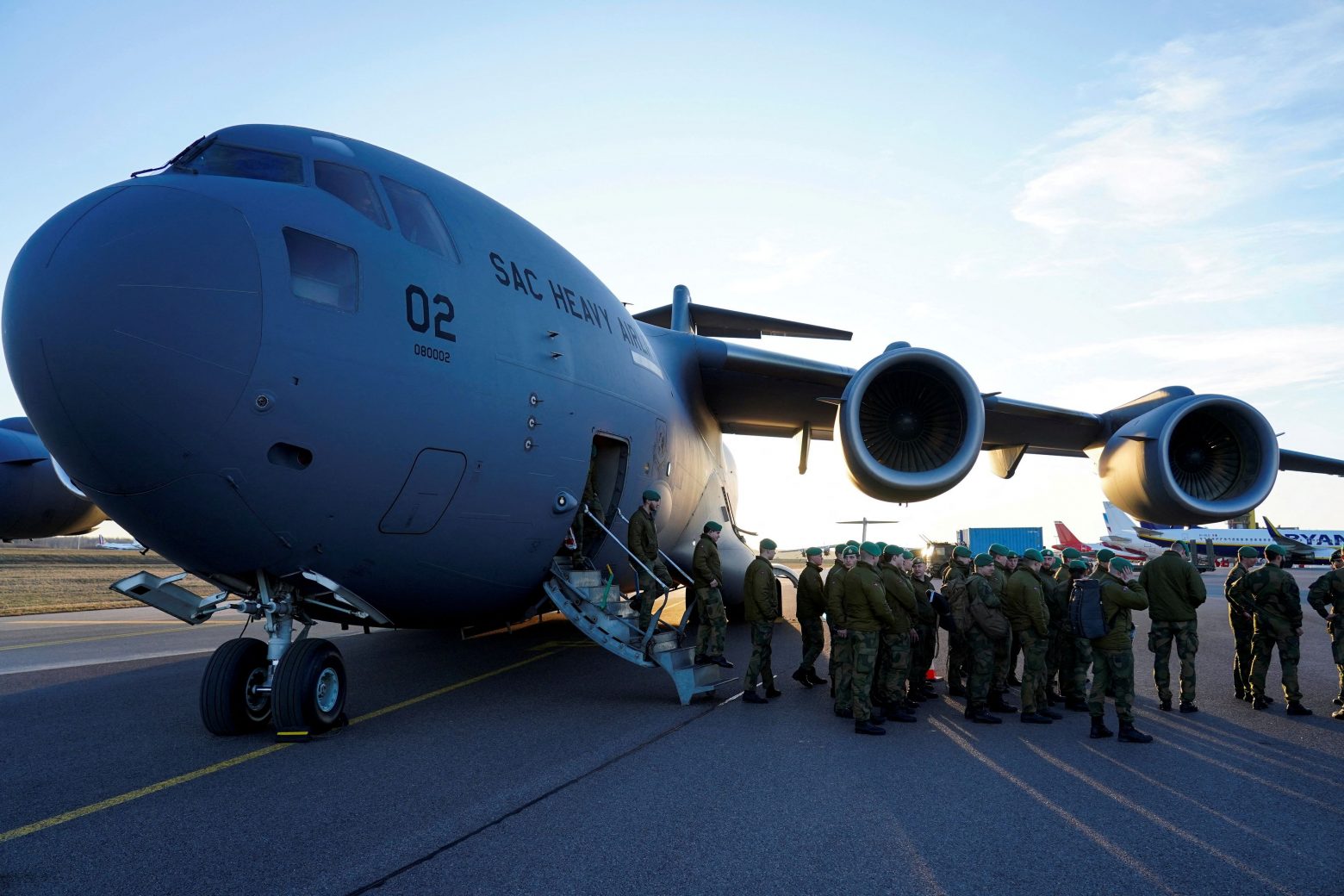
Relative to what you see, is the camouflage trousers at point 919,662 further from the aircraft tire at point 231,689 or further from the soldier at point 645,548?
the aircraft tire at point 231,689

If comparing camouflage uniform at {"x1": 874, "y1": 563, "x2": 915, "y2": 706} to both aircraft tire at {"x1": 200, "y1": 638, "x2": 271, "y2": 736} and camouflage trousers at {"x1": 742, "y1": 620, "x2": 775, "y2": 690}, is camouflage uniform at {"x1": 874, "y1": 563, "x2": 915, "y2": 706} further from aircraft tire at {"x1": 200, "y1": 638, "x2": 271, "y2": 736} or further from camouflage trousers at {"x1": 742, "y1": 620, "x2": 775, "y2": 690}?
aircraft tire at {"x1": 200, "y1": 638, "x2": 271, "y2": 736}

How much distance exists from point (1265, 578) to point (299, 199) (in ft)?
29.3

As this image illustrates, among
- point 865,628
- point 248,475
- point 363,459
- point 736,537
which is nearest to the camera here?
point 248,475

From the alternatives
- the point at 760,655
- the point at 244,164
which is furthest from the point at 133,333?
the point at 760,655

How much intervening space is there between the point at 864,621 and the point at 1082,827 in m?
2.88

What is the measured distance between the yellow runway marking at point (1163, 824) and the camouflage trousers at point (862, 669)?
1235 mm

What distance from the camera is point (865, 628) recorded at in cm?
693

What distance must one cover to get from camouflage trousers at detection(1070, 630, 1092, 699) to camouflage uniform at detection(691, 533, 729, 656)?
3338 mm

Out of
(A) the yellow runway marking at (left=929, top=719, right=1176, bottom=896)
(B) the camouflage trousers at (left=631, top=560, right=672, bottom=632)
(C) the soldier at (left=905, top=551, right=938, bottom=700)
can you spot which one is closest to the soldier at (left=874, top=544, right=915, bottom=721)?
(C) the soldier at (left=905, top=551, right=938, bottom=700)

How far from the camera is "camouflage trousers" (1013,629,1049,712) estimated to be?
23.4 feet

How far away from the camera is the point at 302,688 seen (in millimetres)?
5469

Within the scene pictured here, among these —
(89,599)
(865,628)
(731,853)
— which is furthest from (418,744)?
(89,599)

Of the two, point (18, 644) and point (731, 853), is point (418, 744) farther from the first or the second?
point (18, 644)

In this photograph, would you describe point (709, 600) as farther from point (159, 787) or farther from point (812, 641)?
point (159, 787)
